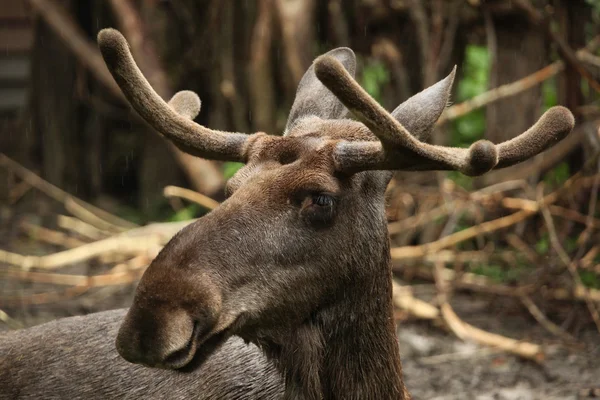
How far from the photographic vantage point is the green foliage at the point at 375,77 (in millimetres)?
8680

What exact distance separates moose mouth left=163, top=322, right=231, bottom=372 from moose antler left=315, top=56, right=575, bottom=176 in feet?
2.24

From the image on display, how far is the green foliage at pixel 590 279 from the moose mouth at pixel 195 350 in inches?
176

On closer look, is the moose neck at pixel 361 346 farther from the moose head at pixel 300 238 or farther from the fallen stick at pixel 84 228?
the fallen stick at pixel 84 228

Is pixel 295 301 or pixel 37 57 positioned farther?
pixel 37 57

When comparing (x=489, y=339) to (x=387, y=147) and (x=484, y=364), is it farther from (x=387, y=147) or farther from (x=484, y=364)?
Result: (x=387, y=147)

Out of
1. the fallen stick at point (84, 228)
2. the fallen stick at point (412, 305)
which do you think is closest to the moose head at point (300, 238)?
the fallen stick at point (412, 305)

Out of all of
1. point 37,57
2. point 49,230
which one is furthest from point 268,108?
point 37,57

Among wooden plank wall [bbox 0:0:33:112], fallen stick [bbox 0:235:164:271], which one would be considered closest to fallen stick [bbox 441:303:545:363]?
fallen stick [bbox 0:235:164:271]

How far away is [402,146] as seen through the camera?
2.82 m

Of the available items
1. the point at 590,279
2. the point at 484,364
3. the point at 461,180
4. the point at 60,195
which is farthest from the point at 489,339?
the point at 60,195

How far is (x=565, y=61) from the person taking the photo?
21.8 ft

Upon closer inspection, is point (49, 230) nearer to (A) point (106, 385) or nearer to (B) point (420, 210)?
(B) point (420, 210)

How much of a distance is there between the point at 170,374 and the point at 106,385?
0.25 metres

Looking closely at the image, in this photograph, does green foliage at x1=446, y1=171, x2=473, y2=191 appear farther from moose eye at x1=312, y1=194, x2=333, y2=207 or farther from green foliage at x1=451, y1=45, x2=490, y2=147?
moose eye at x1=312, y1=194, x2=333, y2=207
